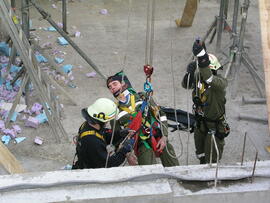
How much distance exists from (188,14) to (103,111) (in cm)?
659

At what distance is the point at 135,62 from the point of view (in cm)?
1002

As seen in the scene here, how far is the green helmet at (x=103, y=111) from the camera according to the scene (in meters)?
5.17

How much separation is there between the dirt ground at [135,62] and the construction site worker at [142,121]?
272 millimetres

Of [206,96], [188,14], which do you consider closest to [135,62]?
[188,14]

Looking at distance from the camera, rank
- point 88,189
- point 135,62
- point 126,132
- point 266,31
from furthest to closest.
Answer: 1. point 135,62
2. point 126,132
3. point 266,31
4. point 88,189

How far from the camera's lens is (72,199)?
3736 mm

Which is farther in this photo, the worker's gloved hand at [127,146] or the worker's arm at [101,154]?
the worker's gloved hand at [127,146]

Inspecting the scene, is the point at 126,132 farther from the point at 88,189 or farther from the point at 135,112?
the point at 88,189

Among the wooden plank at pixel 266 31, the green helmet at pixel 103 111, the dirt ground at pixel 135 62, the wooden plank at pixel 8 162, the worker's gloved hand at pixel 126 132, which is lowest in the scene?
the dirt ground at pixel 135 62

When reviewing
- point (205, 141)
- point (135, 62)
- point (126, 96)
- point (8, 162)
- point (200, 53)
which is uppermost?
point (200, 53)

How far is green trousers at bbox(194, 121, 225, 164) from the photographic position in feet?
20.9

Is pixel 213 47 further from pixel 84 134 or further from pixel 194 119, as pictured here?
Answer: pixel 84 134

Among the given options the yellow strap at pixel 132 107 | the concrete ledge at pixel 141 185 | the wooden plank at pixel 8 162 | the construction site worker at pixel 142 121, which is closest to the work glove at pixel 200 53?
the construction site worker at pixel 142 121

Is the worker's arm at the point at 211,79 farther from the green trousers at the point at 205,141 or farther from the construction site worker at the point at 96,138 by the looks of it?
the construction site worker at the point at 96,138
